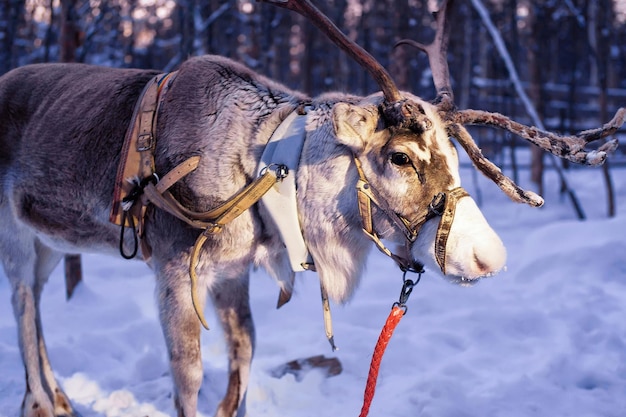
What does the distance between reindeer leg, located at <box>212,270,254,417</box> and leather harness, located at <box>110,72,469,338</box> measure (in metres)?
0.45

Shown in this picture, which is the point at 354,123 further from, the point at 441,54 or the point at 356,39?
the point at 356,39

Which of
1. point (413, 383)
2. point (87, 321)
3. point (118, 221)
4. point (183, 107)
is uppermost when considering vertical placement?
point (183, 107)

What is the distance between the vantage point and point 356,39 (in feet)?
57.4

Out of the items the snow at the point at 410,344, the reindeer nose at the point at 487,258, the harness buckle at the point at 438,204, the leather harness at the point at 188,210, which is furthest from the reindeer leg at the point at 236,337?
the reindeer nose at the point at 487,258

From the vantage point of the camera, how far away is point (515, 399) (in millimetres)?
2965

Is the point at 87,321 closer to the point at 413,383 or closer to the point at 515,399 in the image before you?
the point at 413,383

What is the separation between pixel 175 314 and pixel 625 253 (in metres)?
3.77

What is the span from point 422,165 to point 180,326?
1157 millimetres

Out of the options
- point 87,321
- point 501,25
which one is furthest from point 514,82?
point 501,25

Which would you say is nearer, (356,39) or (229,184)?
(229,184)

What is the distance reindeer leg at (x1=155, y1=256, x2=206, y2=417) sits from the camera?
244 centimetres

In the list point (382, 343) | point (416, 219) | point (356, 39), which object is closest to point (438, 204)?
point (416, 219)

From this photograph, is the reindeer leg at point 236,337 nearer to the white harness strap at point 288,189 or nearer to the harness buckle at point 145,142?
the white harness strap at point 288,189

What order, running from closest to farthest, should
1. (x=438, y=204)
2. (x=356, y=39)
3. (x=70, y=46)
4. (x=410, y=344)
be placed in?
(x=438, y=204)
(x=410, y=344)
(x=70, y=46)
(x=356, y=39)
